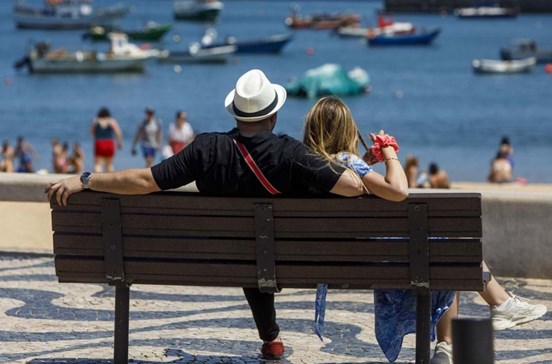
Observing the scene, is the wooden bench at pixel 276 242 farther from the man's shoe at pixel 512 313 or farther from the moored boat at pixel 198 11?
the moored boat at pixel 198 11

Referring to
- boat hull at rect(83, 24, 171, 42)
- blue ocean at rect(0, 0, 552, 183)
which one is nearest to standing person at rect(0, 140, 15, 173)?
blue ocean at rect(0, 0, 552, 183)

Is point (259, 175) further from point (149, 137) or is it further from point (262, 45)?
point (262, 45)

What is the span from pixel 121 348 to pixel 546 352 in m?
2.02

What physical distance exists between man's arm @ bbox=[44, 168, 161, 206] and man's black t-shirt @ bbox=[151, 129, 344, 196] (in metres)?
0.05

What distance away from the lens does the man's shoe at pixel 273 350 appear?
20.4ft

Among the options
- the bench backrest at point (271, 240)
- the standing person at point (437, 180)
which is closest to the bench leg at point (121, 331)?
the bench backrest at point (271, 240)

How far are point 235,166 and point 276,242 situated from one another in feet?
1.19

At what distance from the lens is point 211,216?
567 centimetres

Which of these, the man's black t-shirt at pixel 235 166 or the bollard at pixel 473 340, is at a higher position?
the man's black t-shirt at pixel 235 166

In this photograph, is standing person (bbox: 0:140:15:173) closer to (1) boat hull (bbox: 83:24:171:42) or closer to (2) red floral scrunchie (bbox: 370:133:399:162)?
(2) red floral scrunchie (bbox: 370:133:399:162)

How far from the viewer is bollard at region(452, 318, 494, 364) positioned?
3.70 m

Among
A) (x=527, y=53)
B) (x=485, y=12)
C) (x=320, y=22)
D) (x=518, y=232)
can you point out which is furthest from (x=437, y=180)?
(x=485, y=12)

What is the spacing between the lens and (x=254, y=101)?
19.0 feet

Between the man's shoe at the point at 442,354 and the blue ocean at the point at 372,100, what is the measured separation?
31346 mm
